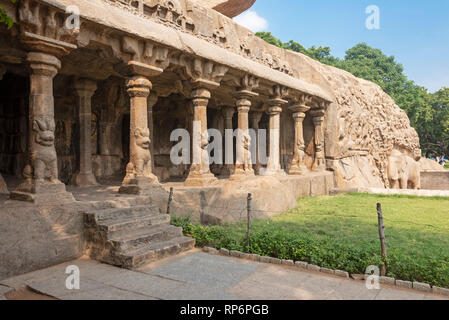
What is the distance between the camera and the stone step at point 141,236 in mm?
4875

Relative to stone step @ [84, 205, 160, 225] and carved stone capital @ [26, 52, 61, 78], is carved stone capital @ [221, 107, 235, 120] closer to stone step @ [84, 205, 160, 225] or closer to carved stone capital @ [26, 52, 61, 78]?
stone step @ [84, 205, 160, 225]

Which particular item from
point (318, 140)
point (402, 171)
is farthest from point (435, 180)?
point (318, 140)

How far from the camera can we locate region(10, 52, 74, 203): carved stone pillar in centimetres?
503

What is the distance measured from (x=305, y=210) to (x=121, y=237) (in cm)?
548

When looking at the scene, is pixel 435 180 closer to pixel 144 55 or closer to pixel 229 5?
pixel 229 5

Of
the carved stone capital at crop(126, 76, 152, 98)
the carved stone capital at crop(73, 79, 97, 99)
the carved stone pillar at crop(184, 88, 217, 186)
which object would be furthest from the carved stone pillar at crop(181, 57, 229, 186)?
the carved stone capital at crop(73, 79, 97, 99)

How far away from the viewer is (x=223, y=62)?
841cm

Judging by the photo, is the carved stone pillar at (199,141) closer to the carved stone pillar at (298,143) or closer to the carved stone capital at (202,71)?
the carved stone capital at (202,71)

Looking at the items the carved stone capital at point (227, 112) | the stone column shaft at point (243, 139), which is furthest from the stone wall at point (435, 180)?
the stone column shaft at point (243, 139)

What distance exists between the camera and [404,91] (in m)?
39.5

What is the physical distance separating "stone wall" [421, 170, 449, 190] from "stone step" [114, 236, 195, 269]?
23.5 meters

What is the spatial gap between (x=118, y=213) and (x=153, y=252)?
1098mm

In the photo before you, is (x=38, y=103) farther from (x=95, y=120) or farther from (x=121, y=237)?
(x=95, y=120)
